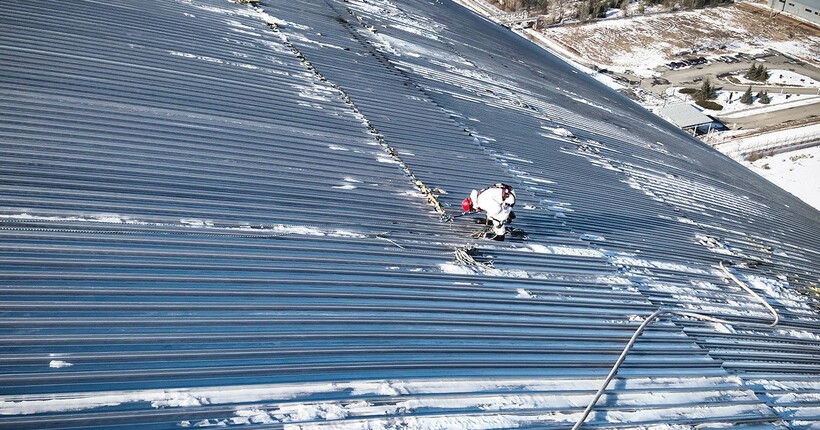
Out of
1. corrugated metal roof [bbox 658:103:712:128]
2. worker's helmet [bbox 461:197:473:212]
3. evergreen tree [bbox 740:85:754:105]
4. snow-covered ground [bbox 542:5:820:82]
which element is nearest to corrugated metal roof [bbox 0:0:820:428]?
worker's helmet [bbox 461:197:473:212]

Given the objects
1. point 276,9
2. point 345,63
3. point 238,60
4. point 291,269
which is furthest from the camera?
point 276,9

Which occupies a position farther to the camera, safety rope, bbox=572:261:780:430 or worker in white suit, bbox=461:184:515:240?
worker in white suit, bbox=461:184:515:240

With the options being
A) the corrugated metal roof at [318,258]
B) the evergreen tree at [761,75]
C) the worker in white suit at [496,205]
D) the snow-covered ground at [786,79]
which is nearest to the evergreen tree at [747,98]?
the snow-covered ground at [786,79]

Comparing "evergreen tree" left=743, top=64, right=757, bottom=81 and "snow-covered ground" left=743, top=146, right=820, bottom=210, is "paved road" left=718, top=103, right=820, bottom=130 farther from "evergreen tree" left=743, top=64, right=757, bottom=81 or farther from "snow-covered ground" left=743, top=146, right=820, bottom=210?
"evergreen tree" left=743, top=64, right=757, bottom=81

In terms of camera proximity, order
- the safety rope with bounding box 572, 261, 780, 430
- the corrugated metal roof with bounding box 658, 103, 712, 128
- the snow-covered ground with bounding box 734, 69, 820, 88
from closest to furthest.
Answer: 1. the safety rope with bounding box 572, 261, 780, 430
2. the corrugated metal roof with bounding box 658, 103, 712, 128
3. the snow-covered ground with bounding box 734, 69, 820, 88

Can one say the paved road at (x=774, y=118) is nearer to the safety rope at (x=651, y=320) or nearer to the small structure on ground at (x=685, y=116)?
the small structure on ground at (x=685, y=116)

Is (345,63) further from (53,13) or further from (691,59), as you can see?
(691,59)

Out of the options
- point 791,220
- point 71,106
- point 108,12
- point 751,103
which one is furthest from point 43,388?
point 751,103
